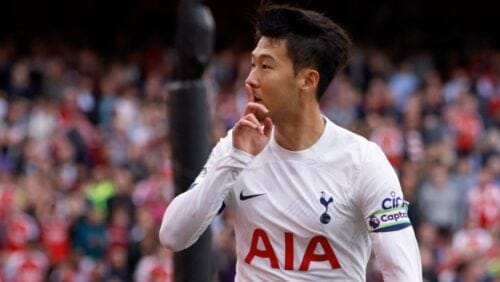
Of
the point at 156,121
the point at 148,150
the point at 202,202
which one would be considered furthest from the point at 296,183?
the point at 156,121

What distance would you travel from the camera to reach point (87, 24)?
22.8 m

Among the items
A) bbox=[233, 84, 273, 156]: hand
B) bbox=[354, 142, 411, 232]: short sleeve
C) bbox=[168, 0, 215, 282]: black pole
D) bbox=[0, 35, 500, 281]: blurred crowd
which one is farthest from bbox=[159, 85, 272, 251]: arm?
bbox=[0, 35, 500, 281]: blurred crowd

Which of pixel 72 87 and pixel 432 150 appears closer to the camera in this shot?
pixel 432 150

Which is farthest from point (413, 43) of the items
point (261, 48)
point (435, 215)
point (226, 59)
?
point (261, 48)

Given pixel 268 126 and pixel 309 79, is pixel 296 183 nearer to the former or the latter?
pixel 268 126

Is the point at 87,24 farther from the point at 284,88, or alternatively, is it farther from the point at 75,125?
the point at 284,88

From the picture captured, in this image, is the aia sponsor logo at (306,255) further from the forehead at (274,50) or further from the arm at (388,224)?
the forehead at (274,50)

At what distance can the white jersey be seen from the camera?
5.38m

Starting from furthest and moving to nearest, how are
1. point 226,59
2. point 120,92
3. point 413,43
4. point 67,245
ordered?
1. point 413,43
2. point 226,59
3. point 120,92
4. point 67,245

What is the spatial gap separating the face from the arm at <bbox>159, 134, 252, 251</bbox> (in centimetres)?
21

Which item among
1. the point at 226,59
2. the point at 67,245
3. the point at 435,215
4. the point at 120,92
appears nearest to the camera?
the point at 67,245

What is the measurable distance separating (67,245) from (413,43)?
352 inches

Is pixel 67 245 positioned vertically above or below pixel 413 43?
below

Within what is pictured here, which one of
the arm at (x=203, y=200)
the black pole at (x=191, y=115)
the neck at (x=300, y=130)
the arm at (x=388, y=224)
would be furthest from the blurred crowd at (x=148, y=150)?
the arm at (x=388, y=224)
